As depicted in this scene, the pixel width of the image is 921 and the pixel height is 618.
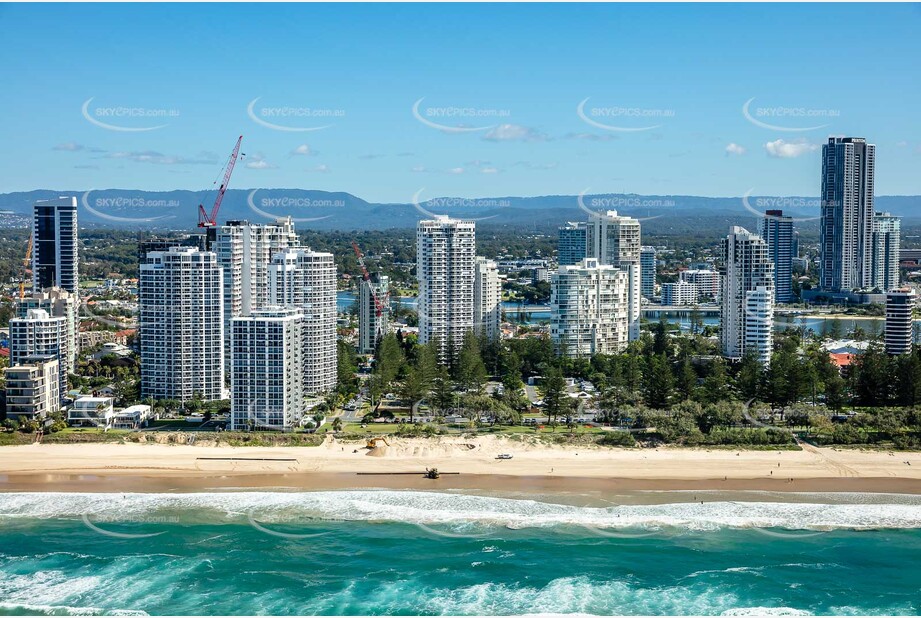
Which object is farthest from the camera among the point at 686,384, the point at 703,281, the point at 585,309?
the point at 703,281

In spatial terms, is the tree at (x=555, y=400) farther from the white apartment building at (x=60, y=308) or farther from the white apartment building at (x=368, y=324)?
the white apartment building at (x=60, y=308)

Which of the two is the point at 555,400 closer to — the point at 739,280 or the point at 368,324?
the point at 368,324

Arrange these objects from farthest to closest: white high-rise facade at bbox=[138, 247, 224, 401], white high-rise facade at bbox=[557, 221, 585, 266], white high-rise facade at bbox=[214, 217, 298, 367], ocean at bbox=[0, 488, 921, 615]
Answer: white high-rise facade at bbox=[557, 221, 585, 266], white high-rise facade at bbox=[214, 217, 298, 367], white high-rise facade at bbox=[138, 247, 224, 401], ocean at bbox=[0, 488, 921, 615]

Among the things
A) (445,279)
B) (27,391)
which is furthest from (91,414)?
(445,279)

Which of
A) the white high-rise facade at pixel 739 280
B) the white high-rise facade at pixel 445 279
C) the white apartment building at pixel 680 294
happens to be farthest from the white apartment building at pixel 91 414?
the white apartment building at pixel 680 294

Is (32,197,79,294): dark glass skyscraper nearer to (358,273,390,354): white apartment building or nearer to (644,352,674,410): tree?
(358,273,390,354): white apartment building

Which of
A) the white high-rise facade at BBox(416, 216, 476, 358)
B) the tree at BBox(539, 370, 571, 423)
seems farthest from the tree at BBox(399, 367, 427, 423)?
the white high-rise facade at BBox(416, 216, 476, 358)
